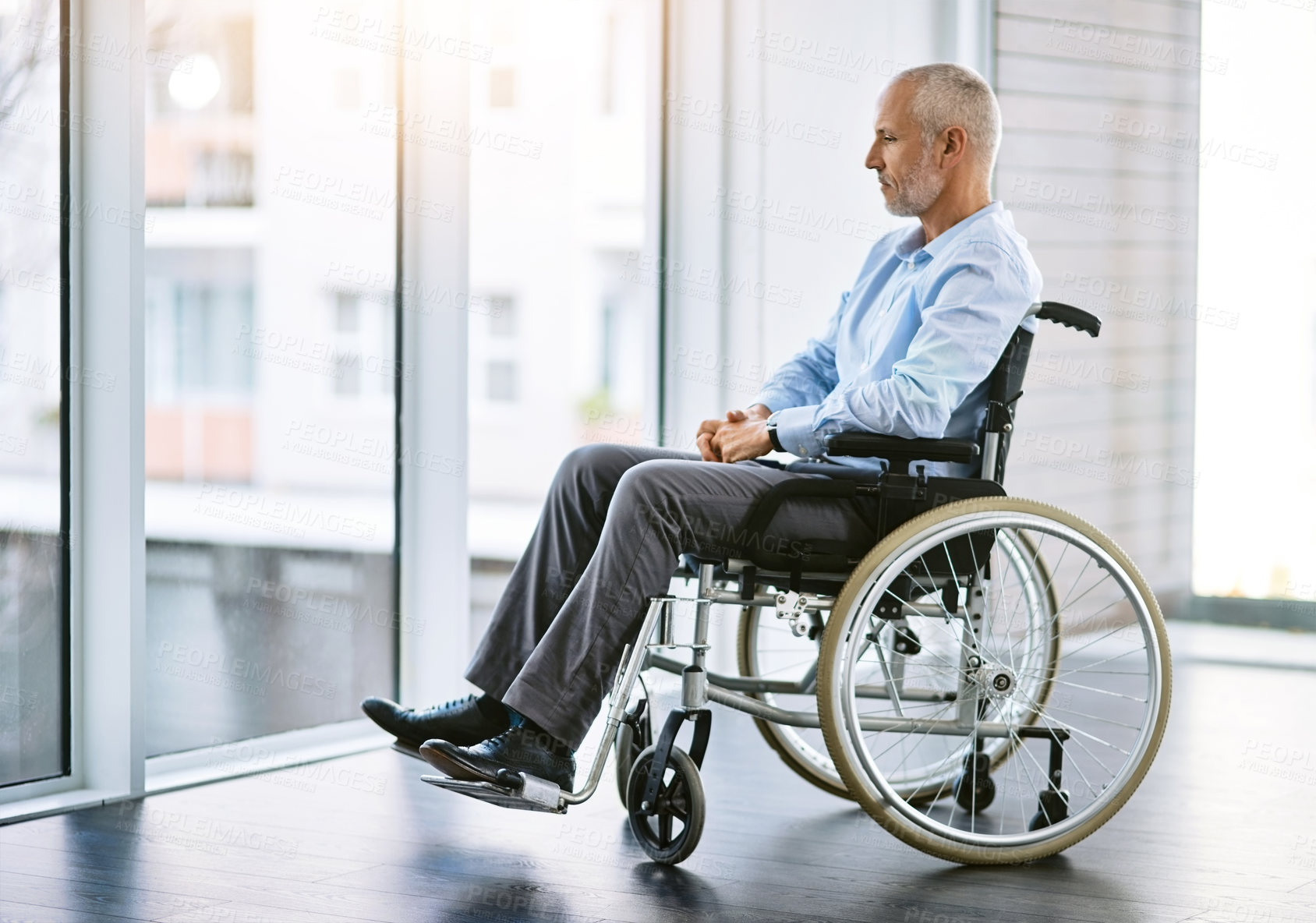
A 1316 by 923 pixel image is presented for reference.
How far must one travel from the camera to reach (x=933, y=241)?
2.19 meters

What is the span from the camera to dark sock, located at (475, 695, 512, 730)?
6.73ft

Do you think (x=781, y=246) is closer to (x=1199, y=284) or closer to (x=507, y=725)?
(x=1199, y=284)

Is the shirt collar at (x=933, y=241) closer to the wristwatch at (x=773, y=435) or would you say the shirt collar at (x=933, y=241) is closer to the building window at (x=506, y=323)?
the wristwatch at (x=773, y=435)

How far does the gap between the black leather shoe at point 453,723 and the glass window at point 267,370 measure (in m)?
0.63

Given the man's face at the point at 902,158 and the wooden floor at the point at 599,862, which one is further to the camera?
the man's face at the point at 902,158

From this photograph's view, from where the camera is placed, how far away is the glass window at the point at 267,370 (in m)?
2.48

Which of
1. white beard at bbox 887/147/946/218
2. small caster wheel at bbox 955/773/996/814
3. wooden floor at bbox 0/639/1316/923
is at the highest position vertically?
white beard at bbox 887/147/946/218

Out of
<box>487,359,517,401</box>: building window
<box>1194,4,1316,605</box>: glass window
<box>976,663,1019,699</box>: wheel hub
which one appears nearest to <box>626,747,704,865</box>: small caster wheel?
<box>976,663,1019,699</box>: wheel hub

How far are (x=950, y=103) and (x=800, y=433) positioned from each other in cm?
57

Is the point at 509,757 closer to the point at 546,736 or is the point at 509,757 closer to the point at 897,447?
the point at 546,736

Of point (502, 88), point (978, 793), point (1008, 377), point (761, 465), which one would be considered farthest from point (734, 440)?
point (502, 88)

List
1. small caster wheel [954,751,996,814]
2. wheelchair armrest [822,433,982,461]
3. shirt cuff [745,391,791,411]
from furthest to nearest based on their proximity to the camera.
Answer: shirt cuff [745,391,791,411], small caster wheel [954,751,996,814], wheelchair armrest [822,433,982,461]

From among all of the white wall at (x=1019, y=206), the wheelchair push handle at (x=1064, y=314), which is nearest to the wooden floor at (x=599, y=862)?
the wheelchair push handle at (x=1064, y=314)

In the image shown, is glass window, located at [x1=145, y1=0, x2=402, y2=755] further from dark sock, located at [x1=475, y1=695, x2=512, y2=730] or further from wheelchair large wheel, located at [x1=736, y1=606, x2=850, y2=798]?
wheelchair large wheel, located at [x1=736, y1=606, x2=850, y2=798]
